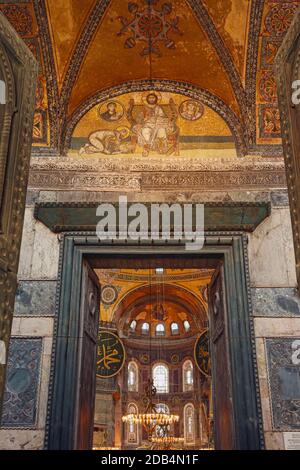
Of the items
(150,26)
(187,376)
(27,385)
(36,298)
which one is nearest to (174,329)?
(187,376)

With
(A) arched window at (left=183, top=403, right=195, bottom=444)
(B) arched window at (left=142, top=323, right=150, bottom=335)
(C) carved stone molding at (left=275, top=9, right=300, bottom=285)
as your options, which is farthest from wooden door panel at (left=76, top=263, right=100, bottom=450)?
(A) arched window at (left=183, top=403, right=195, bottom=444)

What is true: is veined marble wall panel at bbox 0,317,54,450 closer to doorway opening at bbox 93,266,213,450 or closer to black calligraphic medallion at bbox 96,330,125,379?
black calligraphic medallion at bbox 96,330,125,379

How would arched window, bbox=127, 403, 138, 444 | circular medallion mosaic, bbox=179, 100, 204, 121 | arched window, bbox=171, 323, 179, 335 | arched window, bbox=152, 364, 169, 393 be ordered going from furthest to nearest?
1. arched window, bbox=152, 364, 169, 393
2. arched window, bbox=171, 323, 179, 335
3. arched window, bbox=127, 403, 138, 444
4. circular medallion mosaic, bbox=179, 100, 204, 121

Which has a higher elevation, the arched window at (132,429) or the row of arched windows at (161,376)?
the row of arched windows at (161,376)

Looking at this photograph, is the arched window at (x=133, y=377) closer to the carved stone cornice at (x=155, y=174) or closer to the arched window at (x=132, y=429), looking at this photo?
the arched window at (x=132, y=429)

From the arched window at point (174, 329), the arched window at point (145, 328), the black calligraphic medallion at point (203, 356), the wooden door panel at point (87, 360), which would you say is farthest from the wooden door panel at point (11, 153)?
the arched window at point (174, 329)

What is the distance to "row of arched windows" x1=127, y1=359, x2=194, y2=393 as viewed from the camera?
2188cm

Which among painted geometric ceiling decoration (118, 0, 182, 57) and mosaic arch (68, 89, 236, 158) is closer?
painted geometric ceiling decoration (118, 0, 182, 57)

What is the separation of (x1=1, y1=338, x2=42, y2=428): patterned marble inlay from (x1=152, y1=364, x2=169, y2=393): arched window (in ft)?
58.7

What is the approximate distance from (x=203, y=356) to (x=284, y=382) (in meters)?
5.69

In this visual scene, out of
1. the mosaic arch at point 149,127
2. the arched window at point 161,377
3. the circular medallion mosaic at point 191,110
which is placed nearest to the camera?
the mosaic arch at point 149,127

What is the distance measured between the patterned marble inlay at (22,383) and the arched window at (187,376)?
17.4 meters

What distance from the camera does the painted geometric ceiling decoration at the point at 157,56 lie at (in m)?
6.49

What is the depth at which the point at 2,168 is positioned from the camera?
3.03 meters
